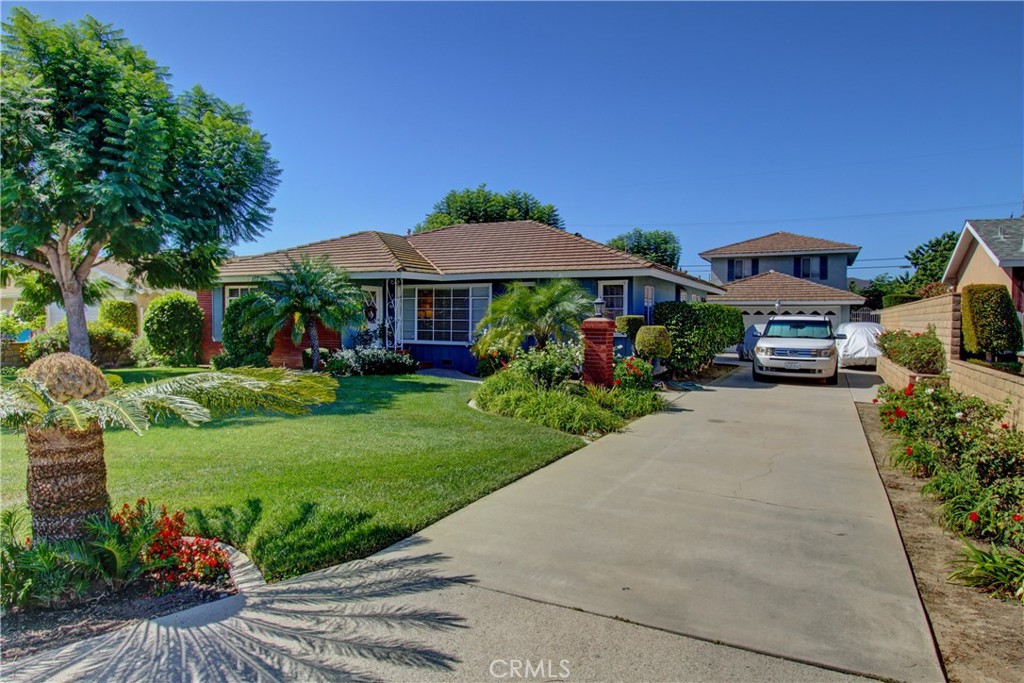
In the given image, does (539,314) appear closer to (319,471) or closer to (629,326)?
(629,326)

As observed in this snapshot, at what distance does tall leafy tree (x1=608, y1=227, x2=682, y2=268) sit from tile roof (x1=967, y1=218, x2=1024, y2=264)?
23.0 meters

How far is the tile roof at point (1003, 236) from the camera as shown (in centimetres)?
1559

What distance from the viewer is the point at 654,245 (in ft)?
140

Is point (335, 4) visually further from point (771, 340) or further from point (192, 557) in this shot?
point (771, 340)

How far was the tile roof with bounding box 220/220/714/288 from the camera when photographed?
55.3ft

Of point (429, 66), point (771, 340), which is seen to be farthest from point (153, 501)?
point (771, 340)

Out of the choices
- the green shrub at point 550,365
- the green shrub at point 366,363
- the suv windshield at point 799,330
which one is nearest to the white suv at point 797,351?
the suv windshield at point 799,330

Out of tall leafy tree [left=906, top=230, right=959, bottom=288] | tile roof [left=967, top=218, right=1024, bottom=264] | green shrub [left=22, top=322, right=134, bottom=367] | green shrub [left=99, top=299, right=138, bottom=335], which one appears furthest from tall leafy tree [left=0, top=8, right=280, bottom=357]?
tall leafy tree [left=906, top=230, right=959, bottom=288]

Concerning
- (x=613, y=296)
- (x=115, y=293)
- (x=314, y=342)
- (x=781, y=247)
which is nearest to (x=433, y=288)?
(x=314, y=342)

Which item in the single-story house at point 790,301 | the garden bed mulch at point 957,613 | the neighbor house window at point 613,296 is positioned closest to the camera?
the garden bed mulch at point 957,613

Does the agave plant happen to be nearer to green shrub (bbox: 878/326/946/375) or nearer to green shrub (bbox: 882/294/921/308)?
green shrub (bbox: 878/326/946/375)

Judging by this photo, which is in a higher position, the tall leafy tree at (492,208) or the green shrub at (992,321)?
the tall leafy tree at (492,208)

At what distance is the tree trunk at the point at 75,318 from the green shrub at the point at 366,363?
6.22 metres

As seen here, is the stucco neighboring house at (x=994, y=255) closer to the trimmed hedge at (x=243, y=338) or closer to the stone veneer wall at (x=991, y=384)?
the stone veneer wall at (x=991, y=384)
